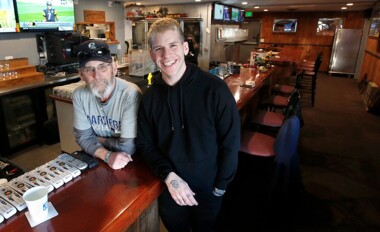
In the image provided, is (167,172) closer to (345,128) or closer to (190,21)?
(345,128)

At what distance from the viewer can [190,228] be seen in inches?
62.4

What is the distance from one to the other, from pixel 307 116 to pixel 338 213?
3041 mm

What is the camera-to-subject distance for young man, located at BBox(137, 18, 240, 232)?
120 centimetres

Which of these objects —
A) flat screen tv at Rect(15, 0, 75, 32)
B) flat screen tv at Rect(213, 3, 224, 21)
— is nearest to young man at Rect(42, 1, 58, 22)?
flat screen tv at Rect(15, 0, 75, 32)

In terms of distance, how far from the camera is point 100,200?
1.00 m

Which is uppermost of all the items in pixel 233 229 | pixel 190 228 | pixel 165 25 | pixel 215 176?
pixel 165 25

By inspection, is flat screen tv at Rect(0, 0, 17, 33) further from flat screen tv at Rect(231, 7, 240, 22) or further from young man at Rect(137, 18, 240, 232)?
flat screen tv at Rect(231, 7, 240, 22)

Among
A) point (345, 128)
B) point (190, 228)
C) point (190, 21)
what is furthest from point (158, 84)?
point (190, 21)

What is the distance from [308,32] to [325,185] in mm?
9216

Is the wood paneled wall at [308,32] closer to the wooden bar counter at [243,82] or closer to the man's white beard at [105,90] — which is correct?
the wooden bar counter at [243,82]

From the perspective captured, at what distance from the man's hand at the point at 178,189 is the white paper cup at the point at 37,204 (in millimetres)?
496

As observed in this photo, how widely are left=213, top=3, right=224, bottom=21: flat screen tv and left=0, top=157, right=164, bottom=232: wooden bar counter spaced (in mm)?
6069

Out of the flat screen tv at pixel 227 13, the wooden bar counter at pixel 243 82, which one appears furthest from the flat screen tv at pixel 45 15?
the flat screen tv at pixel 227 13

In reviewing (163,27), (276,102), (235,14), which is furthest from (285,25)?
(163,27)
